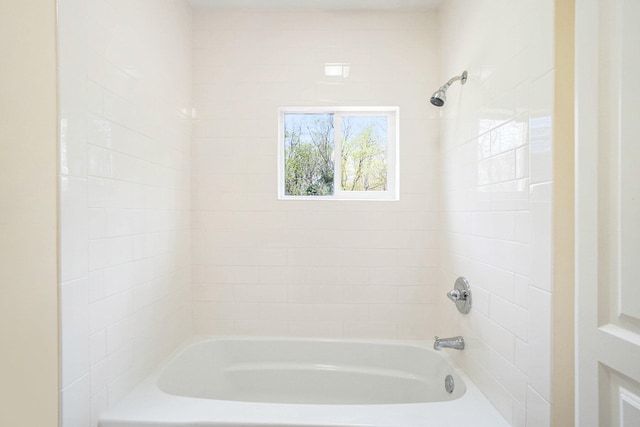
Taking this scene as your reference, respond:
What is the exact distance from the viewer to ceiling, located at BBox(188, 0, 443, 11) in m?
1.95

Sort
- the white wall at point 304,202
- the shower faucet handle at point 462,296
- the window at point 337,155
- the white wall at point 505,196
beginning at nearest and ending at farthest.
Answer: the white wall at point 505,196 → the shower faucet handle at point 462,296 → the white wall at point 304,202 → the window at point 337,155

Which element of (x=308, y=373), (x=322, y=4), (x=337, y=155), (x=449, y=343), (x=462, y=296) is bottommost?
(x=308, y=373)

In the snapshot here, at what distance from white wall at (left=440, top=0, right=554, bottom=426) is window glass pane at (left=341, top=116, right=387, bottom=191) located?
501mm

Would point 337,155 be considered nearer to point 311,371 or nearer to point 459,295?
point 459,295

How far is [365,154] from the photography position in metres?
2.20

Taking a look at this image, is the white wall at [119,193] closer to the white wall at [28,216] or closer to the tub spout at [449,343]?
the white wall at [28,216]

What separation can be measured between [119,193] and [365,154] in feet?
4.73

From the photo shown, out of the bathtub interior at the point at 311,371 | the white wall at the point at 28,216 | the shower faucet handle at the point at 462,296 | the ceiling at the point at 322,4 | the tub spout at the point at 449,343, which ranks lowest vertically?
the bathtub interior at the point at 311,371

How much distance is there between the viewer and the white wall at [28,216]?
2.96 ft

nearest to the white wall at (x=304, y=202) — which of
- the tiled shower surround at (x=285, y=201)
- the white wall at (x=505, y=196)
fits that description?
the tiled shower surround at (x=285, y=201)

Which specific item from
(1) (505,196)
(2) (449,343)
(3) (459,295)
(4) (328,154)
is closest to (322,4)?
(4) (328,154)

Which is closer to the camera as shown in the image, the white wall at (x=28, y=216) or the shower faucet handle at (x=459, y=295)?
the white wall at (x=28, y=216)

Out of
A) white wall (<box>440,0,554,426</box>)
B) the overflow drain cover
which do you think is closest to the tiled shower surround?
white wall (<box>440,0,554,426</box>)

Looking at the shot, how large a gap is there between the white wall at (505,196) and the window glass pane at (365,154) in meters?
0.50
